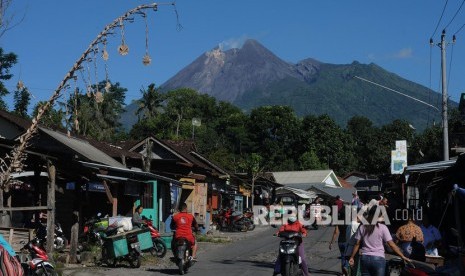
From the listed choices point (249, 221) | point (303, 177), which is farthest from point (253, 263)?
point (303, 177)

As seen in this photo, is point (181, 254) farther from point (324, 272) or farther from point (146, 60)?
point (146, 60)

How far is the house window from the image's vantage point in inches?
1026

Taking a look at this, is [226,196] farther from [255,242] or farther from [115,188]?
[115,188]

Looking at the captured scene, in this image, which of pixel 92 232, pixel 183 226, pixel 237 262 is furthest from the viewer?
pixel 92 232

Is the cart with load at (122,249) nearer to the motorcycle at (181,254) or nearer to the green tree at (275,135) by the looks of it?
the motorcycle at (181,254)

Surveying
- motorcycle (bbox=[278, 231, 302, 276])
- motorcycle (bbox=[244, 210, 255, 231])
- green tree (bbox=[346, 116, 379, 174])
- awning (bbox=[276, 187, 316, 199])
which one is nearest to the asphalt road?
motorcycle (bbox=[278, 231, 302, 276])

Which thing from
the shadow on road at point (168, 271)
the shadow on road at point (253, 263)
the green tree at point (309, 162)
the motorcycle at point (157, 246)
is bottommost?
the shadow on road at point (253, 263)

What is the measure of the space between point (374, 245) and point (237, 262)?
8890 mm

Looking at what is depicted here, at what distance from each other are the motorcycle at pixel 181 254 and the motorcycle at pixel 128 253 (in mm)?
1578

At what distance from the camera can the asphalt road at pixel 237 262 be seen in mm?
15367

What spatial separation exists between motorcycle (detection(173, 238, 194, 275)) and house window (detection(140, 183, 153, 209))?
35.4 feet

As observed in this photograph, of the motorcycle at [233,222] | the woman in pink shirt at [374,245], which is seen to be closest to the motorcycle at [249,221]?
the motorcycle at [233,222]

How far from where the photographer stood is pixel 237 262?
715 inches

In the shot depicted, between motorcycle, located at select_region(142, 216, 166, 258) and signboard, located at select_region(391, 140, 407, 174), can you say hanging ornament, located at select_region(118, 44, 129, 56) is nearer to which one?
motorcycle, located at select_region(142, 216, 166, 258)
